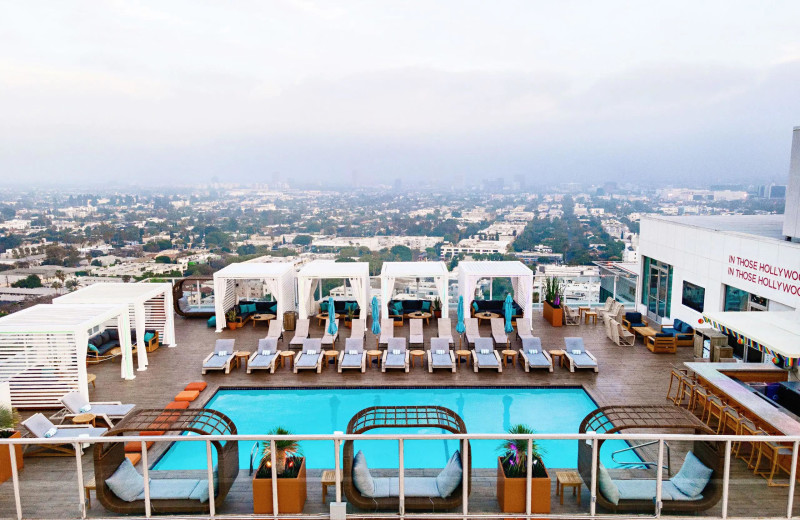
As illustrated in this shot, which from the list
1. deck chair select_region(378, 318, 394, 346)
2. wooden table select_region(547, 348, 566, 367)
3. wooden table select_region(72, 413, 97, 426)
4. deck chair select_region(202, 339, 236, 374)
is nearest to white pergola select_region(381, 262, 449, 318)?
deck chair select_region(378, 318, 394, 346)

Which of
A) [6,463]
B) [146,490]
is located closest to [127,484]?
[146,490]

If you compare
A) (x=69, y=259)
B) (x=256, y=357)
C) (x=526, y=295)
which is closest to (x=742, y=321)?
(x=526, y=295)

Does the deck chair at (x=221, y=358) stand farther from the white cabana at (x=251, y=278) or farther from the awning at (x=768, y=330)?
the awning at (x=768, y=330)

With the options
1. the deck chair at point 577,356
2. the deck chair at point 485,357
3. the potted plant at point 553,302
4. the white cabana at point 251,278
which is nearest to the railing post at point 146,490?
the deck chair at point 485,357

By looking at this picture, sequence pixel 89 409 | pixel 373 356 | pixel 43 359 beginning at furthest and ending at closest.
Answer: pixel 373 356, pixel 43 359, pixel 89 409

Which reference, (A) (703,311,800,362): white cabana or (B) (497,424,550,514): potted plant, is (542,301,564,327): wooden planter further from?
(B) (497,424,550,514): potted plant

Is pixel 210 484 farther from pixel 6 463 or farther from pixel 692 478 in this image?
pixel 692 478
